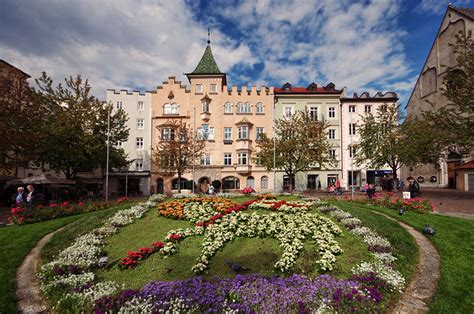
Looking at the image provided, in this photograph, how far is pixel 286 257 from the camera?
24.1ft

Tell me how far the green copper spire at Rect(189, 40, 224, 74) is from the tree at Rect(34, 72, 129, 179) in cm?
1934

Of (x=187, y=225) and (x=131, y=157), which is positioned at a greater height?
(x=131, y=157)

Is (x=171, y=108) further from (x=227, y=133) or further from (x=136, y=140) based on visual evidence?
(x=227, y=133)

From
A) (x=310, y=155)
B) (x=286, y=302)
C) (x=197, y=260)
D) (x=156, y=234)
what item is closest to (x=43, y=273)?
(x=156, y=234)

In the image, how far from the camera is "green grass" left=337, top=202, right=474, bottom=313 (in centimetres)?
576

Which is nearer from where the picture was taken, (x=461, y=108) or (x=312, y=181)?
(x=461, y=108)

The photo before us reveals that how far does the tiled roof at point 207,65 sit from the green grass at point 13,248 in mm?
33830

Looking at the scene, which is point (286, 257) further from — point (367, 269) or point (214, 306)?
point (214, 306)

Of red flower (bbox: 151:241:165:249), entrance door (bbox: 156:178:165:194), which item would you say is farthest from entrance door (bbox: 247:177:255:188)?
red flower (bbox: 151:241:165:249)

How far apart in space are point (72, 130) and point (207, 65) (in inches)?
1028

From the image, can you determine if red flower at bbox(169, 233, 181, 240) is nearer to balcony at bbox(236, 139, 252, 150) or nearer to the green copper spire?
balcony at bbox(236, 139, 252, 150)

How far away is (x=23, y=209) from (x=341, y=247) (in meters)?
17.9

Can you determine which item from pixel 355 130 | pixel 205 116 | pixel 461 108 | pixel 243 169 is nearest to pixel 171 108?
pixel 205 116

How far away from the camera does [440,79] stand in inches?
1644
